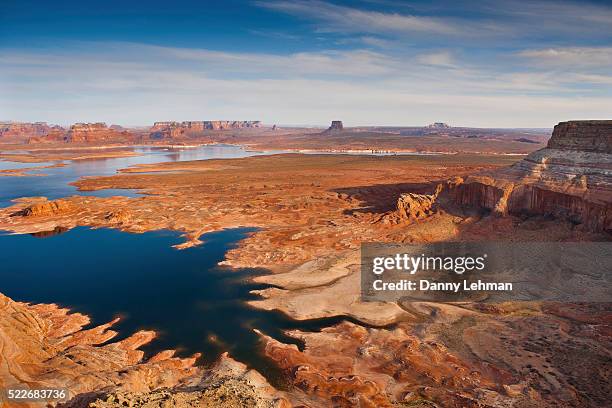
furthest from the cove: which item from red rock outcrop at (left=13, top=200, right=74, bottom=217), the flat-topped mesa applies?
the flat-topped mesa

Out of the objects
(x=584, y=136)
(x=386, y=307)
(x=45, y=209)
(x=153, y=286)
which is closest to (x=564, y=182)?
(x=584, y=136)

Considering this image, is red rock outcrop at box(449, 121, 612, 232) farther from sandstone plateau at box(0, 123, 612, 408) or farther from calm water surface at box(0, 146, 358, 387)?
calm water surface at box(0, 146, 358, 387)

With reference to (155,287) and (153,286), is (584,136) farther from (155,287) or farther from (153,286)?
(153,286)

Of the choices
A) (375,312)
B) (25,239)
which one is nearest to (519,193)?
(375,312)

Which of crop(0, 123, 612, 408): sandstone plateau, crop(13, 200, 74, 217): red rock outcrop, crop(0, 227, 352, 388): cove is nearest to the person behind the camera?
crop(0, 123, 612, 408): sandstone plateau

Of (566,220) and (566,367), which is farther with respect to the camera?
(566,220)

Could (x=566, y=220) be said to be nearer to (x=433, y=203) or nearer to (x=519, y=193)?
(x=519, y=193)
